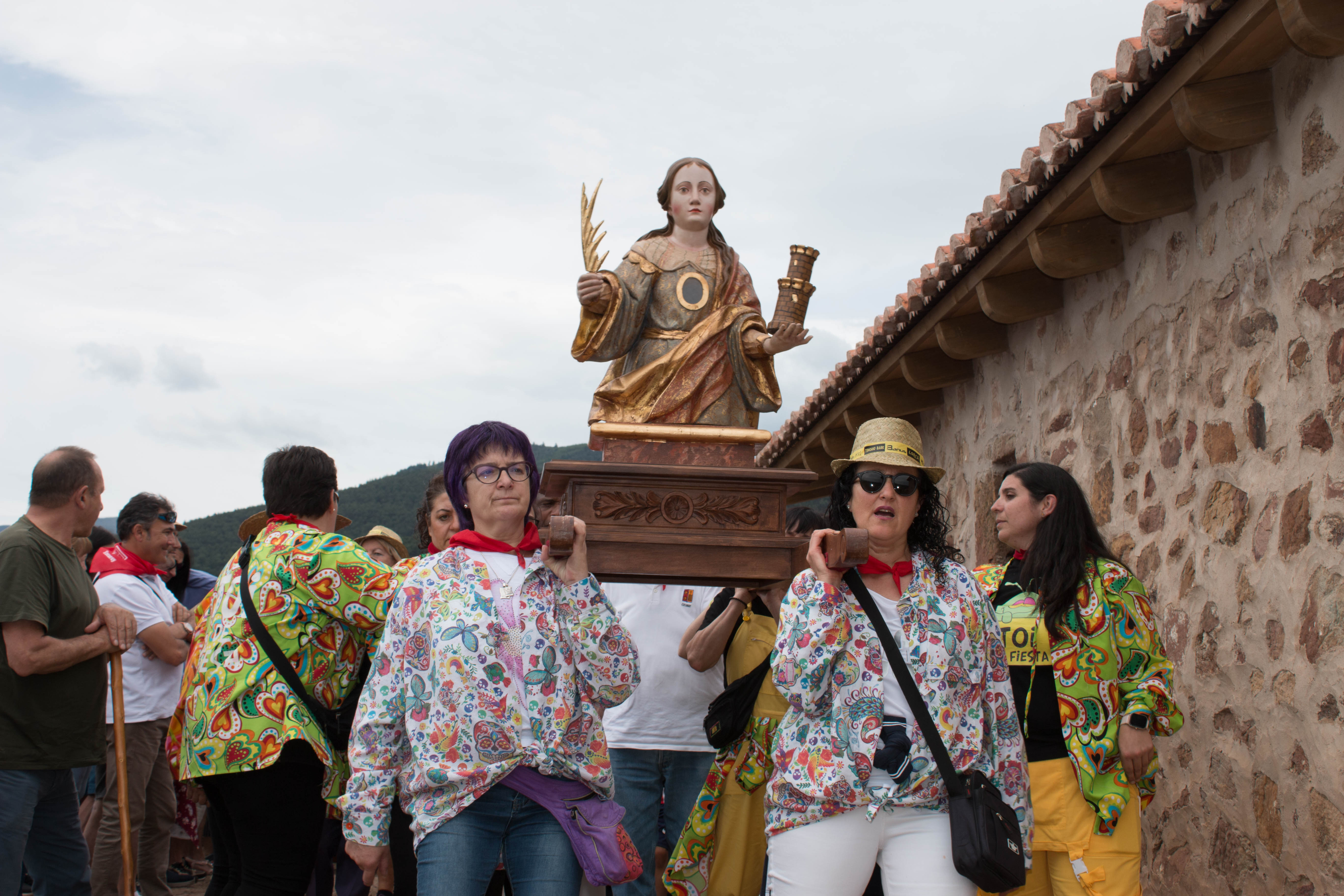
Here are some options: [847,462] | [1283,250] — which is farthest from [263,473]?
[1283,250]

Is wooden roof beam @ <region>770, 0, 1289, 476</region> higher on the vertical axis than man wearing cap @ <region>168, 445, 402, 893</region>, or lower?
higher

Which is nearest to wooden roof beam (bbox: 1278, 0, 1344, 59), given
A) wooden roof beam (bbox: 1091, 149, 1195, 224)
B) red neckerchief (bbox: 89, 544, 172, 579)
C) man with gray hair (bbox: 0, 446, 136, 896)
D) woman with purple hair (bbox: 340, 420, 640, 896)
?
wooden roof beam (bbox: 1091, 149, 1195, 224)

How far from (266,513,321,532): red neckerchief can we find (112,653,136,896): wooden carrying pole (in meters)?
1.02

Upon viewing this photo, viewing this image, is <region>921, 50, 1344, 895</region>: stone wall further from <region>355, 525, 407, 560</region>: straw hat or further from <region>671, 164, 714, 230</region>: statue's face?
<region>355, 525, 407, 560</region>: straw hat

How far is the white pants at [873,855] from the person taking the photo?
2795 millimetres

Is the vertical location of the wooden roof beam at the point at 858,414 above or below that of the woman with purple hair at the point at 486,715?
above

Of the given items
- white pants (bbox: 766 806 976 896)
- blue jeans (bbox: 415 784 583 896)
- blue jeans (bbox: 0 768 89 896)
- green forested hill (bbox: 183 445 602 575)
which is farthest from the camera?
green forested hill (bbox: 183 445 602 575)

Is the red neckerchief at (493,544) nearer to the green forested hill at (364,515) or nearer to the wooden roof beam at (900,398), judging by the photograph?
the wooden roof beam at (900,398)

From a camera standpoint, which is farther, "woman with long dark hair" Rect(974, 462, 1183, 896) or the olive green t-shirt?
the olive green t-shirt

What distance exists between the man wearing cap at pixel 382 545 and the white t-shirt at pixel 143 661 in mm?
971

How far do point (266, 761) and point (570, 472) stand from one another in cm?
118

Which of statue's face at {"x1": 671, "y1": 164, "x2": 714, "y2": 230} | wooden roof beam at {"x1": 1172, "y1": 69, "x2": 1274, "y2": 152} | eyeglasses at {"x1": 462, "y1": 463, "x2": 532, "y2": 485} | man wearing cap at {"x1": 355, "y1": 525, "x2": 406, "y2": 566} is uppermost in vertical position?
wooden roof beam at {"x1": 1172, "y1": 69, "x2": 1274, "y2": 152}

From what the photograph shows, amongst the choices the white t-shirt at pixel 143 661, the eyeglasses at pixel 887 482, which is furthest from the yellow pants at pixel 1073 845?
the white t-shirt at pixel 143 661

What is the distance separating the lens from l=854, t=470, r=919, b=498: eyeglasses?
3221 millimetres
